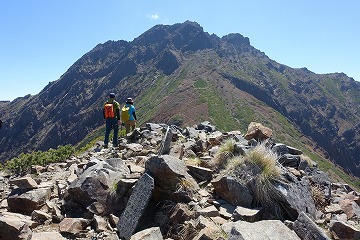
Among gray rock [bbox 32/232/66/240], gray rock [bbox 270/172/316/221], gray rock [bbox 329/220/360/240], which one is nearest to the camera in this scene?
gray rock [bbox 32/232/66/240]

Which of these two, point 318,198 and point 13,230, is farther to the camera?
point 318,198

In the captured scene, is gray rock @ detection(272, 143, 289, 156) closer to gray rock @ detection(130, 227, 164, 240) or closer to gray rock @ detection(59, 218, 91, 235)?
gray rock @ detection(130, 227, 164, 240)

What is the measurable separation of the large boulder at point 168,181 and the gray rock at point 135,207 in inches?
19.1

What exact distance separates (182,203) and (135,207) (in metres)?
1.16

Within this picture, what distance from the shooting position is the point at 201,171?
9.53m

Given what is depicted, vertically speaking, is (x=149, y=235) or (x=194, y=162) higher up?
(x=194, y=162)

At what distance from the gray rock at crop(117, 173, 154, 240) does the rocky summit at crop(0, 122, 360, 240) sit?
0.02 metres

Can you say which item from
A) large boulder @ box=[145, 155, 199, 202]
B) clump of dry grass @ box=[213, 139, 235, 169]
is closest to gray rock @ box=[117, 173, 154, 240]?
large boulder @ box=[145, 155, 199, 202]

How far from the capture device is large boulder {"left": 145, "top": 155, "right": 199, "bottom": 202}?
8271 mm

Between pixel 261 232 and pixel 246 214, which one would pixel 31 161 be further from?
pixel 261 232

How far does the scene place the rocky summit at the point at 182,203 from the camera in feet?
23.3

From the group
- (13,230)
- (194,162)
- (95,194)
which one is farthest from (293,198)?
(13,230)

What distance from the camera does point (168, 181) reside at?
27.8 ft

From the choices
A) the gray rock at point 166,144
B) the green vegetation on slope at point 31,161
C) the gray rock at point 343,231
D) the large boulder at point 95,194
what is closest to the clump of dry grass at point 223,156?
the gray rock at point 166,144
